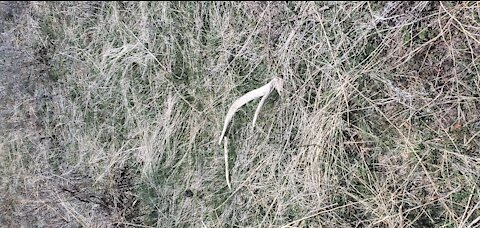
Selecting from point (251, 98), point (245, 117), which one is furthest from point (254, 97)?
point (245, 117)

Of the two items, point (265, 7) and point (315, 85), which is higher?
point (265, 7)

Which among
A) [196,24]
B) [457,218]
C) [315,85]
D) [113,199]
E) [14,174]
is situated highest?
[196,24]

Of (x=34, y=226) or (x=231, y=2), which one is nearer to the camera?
(x=231, y=2)

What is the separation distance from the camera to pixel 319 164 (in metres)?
2.57

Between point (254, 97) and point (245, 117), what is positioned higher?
point (254, 97)

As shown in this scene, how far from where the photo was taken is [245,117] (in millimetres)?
2637

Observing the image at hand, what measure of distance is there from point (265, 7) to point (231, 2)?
0.18 metres

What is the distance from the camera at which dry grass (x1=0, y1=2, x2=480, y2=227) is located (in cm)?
250

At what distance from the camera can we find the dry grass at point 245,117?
8.21ft

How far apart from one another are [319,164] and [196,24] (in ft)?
3.22

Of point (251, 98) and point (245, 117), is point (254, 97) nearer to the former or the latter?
point (251, 98)

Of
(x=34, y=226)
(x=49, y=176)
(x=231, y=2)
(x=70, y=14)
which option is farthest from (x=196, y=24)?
(x=34, y=226)

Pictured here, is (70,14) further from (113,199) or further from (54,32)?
(113,199)

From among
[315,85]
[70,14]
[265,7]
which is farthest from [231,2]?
[70,14]
